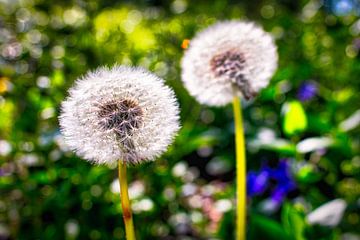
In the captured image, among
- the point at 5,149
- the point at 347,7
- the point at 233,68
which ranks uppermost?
the point at 347,7

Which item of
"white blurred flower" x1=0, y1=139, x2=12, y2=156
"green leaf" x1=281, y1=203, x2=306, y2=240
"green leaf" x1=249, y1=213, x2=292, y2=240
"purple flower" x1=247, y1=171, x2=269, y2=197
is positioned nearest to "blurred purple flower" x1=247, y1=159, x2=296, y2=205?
"purple flower" x1=247, y1=171, x2=269, y2=197

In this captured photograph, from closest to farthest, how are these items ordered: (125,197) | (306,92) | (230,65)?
(125,197) < (230,65) < (306,92)

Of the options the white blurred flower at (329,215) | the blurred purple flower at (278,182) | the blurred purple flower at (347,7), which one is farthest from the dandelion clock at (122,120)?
the blurred purple flower at (347,7)

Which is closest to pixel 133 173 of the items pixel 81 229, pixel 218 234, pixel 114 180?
pixel 114 180

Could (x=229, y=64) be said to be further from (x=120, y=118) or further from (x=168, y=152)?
(x=168, y=152)

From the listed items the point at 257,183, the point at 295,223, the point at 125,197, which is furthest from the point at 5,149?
the point at 125,197

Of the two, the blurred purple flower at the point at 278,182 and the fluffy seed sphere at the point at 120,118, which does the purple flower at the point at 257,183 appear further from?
the fluffy seed sphere at the point at 120,118
